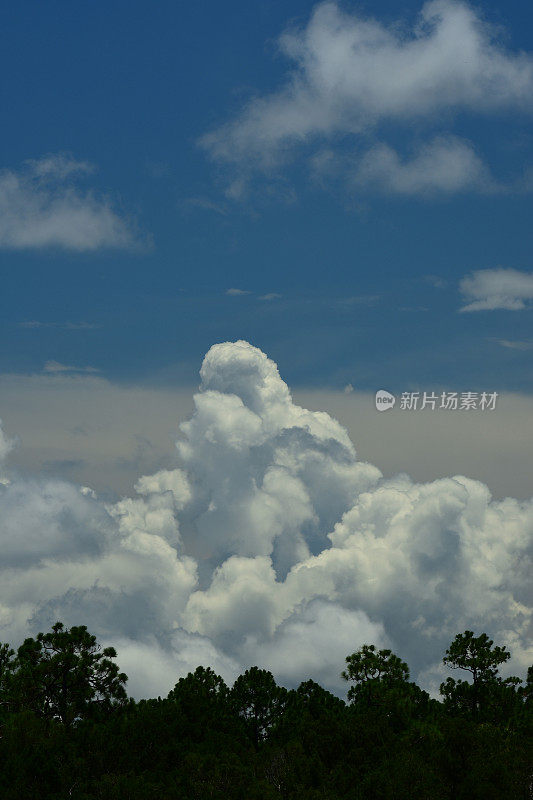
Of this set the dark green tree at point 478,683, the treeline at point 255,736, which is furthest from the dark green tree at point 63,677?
the dark green tree at point 478,683

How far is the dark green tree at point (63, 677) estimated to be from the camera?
48000 millimetres

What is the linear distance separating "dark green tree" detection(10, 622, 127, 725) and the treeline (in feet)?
0.26

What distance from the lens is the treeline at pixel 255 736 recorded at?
97.9 ft

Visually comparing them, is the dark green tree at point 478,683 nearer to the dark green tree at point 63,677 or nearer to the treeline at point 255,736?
the treeline at point 255,736

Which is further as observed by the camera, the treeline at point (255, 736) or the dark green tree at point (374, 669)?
the dark green tree at point (374, 669)

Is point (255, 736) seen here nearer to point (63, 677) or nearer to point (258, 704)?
point (258, 704)

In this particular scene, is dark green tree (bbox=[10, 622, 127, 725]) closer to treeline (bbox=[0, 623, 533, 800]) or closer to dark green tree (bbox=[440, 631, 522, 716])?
treeline (bbox=[0, 623, 533, 800])

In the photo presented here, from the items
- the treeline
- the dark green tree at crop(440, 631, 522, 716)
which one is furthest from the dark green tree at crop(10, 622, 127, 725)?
the dark green tree at crop(440, 631, 522, 716)

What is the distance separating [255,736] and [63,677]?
15.3m

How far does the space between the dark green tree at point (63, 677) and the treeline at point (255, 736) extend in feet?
0.26

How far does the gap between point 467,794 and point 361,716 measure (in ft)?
34.2

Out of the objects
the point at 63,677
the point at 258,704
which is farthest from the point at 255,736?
the point at 63,677

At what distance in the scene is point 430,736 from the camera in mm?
39156

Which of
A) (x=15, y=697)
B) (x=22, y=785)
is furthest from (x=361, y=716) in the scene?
(x=15, y=697)
